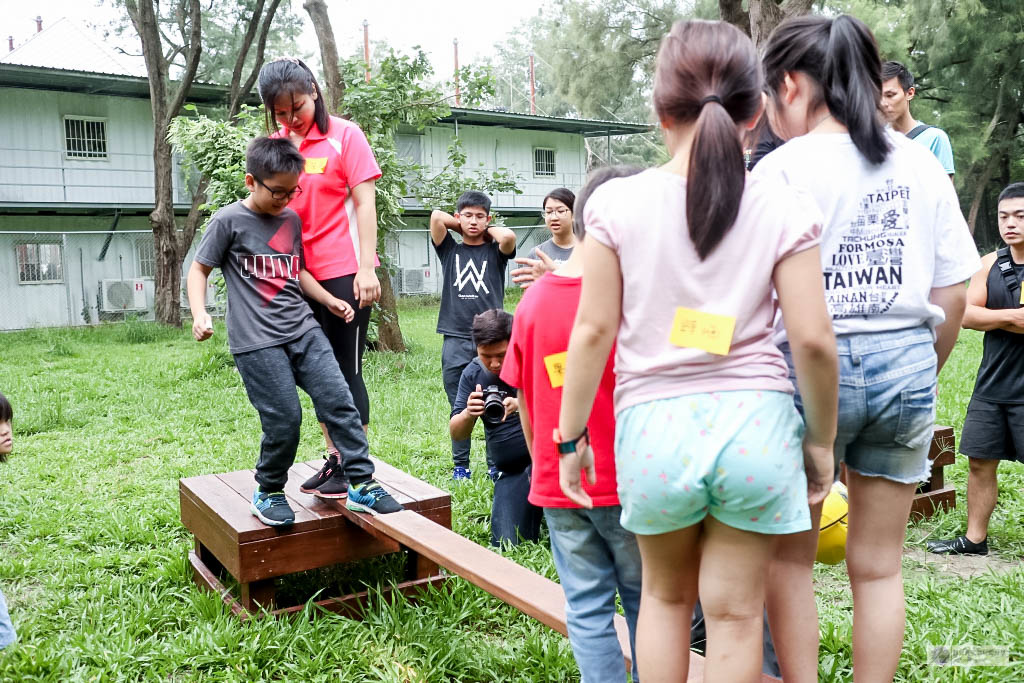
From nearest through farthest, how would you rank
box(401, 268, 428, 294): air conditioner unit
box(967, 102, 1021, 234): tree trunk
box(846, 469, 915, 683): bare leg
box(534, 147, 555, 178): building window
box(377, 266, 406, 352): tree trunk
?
box(846, 469, 915, 683): bare leg
box(377, 266, 406, 352): tree trunk
box(401, 268, 428, 294): air conditioner unit
box(967, 102, 1021, 234): tree trunk
box(534, 147, 555, 178): building window

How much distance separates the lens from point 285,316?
3385 millimetres

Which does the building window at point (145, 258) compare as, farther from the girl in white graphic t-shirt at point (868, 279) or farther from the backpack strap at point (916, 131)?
the girl in white graphic t-shirt at point (868, 279)

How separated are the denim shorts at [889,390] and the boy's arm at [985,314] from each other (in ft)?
7.37

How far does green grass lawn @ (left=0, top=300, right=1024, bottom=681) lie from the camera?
314 cm

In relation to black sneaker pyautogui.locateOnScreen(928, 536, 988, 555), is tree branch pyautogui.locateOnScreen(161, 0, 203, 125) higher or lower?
higher

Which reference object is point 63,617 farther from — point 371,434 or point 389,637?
point 371,434

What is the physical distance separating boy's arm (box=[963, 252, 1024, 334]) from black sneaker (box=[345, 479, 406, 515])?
2.64 m

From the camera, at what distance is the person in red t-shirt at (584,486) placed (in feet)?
7.03

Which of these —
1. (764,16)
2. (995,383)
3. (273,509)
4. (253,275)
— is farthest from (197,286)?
(764,16)

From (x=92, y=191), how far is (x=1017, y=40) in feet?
68.9

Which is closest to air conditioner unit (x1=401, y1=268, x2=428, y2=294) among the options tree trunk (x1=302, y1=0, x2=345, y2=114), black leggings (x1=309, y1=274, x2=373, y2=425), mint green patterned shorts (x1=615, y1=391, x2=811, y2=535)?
tree trunk (x1=302, y1=0, x2=345, y2=114)

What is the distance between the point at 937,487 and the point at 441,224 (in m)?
3.24

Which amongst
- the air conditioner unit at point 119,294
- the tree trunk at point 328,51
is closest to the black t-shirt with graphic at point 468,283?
the tree trunk at point 328,51

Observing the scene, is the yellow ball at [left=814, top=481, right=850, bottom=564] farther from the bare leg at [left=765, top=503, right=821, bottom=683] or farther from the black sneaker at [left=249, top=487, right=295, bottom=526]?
the black sneaker at [left=249, top=487, right=295, bottom=526]
